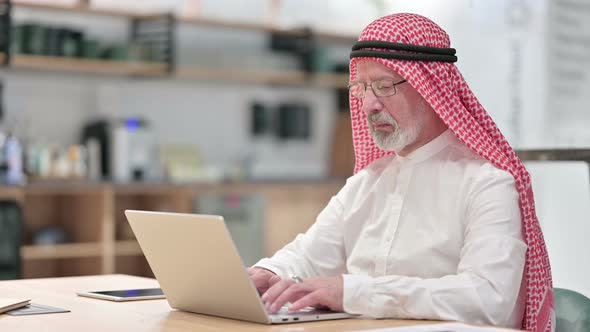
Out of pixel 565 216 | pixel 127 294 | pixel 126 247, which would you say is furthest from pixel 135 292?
pixel 126 247

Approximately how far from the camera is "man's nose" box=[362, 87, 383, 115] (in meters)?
2.19

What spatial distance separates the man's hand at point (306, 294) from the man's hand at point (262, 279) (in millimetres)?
259

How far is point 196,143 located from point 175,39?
0.76 metres

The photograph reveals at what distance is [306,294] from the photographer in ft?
6.19

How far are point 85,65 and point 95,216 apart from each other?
1.00m

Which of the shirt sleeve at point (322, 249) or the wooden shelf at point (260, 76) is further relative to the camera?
the wooden shelf at point (260, 76)

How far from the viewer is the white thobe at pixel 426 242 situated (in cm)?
187

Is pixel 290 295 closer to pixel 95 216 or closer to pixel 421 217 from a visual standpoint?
pixel 421 217

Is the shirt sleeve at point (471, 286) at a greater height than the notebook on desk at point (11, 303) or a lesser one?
greater

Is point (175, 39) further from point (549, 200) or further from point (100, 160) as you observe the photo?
point (549, 200)

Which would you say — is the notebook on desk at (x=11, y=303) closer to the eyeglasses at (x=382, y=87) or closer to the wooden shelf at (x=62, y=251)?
the eyeglasses at (x=382, y=87)

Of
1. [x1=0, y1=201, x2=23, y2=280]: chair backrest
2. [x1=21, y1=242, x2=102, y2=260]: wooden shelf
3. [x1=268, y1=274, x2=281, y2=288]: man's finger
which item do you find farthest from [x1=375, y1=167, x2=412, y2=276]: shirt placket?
[x1=21, y1=242, x2=102, y2=260]: wooden shelf

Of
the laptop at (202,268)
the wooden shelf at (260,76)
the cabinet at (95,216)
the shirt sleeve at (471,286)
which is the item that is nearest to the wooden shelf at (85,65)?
the wooden shelf at (260,76)

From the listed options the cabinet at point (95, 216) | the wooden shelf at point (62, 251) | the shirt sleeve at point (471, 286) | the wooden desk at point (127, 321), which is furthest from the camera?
the cabinet at point (95, 216)
